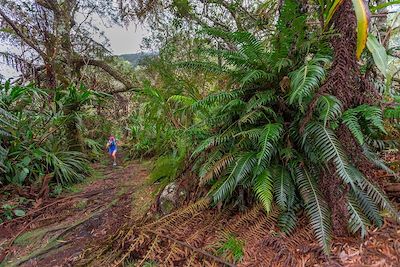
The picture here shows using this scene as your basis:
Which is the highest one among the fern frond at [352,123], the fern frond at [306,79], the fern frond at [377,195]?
the fern frond at [306,79]

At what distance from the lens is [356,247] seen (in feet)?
4.54

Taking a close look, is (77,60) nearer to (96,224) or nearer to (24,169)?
(24,169)

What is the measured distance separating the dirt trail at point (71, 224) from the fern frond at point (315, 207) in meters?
1.43

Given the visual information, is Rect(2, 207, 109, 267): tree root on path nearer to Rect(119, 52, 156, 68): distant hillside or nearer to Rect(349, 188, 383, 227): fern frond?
Rect(349, 188, 383, 227): fern frond

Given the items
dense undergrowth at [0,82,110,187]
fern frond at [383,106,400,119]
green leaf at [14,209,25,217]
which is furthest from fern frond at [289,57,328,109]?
dense undergrowth at [0,82,110,187]

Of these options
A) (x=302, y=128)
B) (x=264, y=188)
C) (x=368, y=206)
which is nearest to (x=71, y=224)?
(x=264, y=188)

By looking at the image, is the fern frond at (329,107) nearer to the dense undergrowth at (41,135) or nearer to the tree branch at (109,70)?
the dense undergrowth at (41,135)

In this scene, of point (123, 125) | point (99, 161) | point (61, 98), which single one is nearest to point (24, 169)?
point (61, 98)

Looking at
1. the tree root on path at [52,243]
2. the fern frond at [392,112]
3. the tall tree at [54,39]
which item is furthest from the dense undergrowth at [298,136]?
the tall tree at [54,39]

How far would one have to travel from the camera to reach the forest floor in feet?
4.60

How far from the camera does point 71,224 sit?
7.97 feet

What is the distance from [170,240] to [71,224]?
4.22 feet

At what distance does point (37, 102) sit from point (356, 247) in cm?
471

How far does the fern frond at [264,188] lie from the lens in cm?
153
